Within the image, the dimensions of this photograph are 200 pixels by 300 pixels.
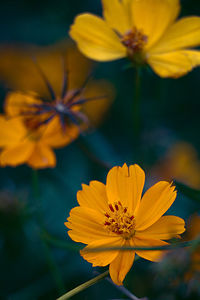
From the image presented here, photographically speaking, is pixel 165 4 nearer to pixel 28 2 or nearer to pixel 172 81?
pixel 172 81

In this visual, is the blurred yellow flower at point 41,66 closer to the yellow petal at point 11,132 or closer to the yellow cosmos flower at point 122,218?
the yellow petal at point 11,132

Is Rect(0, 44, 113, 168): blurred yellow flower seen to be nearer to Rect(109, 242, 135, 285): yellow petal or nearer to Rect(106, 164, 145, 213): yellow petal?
Rect(106, 164, 145, 213): yellow petal

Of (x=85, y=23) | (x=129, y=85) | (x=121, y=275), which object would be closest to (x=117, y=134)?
(x=129, y=85)

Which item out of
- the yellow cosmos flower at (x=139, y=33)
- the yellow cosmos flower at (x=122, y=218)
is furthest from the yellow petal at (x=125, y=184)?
the yellow cosmos flower at (x=139, y=33)

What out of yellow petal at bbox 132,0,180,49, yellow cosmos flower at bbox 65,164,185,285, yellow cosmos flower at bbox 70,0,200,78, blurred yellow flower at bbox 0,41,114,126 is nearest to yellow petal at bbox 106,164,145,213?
yellow cosmos flower at bbox 65,164,185,285

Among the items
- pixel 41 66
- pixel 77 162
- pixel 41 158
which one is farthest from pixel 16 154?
pixel 41 66

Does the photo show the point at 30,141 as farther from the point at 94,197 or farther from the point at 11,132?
the point at 94,197
